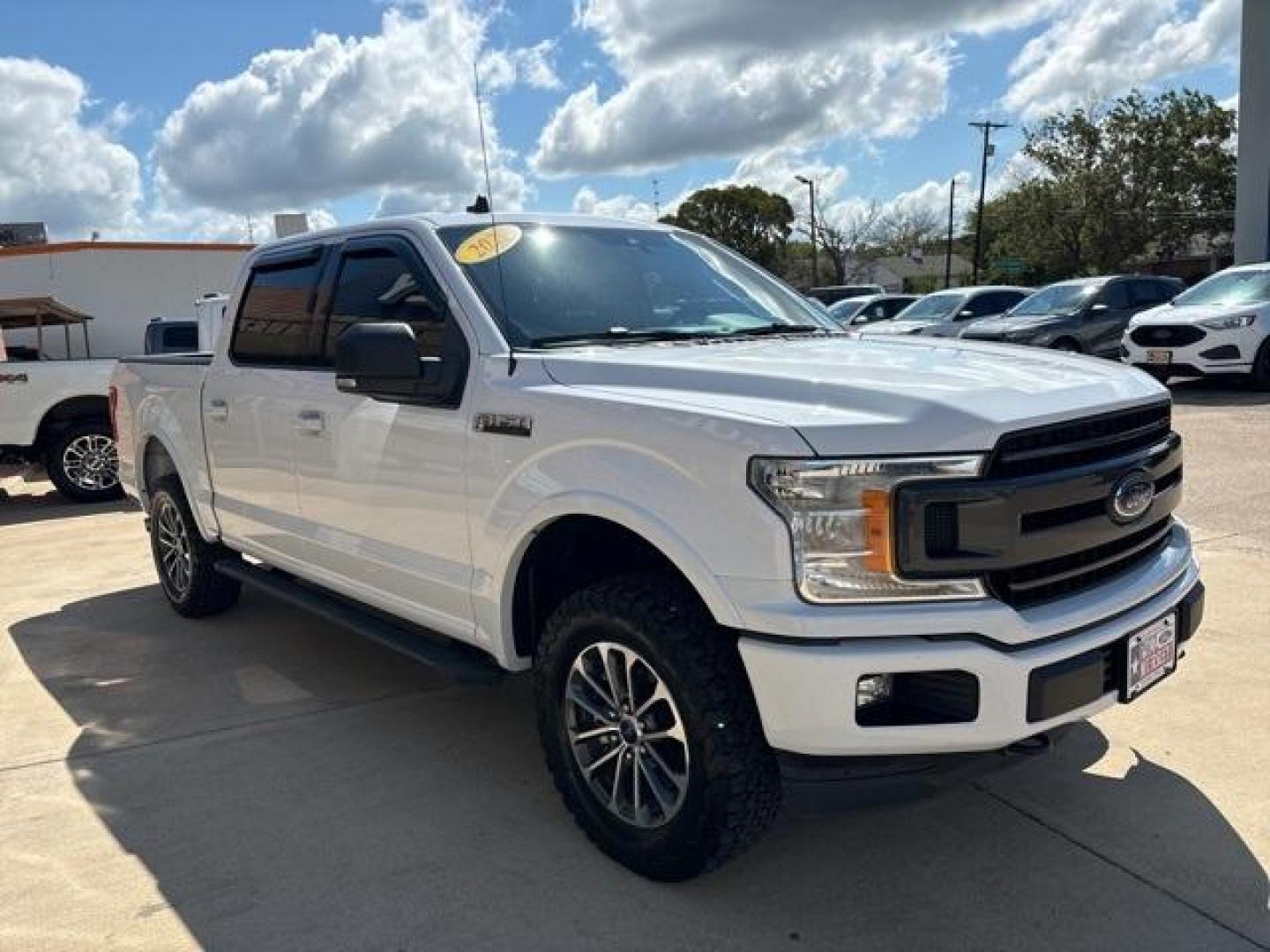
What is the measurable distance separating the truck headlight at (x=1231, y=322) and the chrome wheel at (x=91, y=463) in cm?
1239

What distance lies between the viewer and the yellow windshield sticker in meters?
3.76

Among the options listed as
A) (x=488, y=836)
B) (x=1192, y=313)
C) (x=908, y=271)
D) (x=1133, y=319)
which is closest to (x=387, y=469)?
(x=488, y=836)

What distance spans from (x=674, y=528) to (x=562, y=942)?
1.10 m

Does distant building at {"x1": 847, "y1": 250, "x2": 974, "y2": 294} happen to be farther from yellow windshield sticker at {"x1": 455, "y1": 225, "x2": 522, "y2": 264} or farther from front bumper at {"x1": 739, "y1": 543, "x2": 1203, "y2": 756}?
front bumper at {"x1": 739, "y1": 543, "x2": 1203, "y2": 756}

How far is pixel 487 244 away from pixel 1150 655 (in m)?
2.47

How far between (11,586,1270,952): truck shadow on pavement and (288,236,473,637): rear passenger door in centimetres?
59

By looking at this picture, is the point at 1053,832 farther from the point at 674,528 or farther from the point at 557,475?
the point at 557,475

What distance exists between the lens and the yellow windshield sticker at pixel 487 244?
3756 mm

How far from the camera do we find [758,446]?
2.56 metres

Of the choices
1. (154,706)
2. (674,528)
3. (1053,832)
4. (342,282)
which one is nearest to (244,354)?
(342,282)

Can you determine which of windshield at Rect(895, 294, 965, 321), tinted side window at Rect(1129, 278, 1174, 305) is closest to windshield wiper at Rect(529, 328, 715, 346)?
tinted side window at Rect(1129, 278, 1174, 305)

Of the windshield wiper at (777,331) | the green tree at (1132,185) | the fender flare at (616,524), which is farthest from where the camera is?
the green tree at (1132,185)

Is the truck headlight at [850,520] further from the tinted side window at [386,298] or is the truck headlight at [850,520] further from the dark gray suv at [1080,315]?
the dark gray suv at [1080,315]

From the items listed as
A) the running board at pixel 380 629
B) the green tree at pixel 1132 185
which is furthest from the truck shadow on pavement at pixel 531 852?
the green tree at pixel 1132 185
